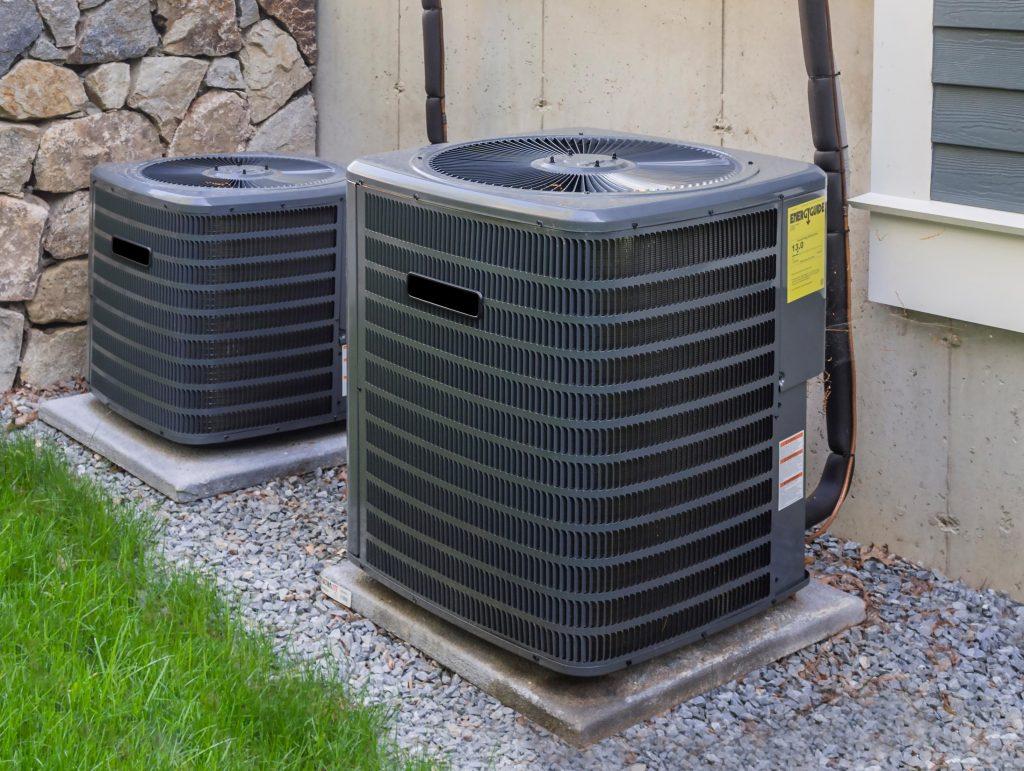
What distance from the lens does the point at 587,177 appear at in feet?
9.39

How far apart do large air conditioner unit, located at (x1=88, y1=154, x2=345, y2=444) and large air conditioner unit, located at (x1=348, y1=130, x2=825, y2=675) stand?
3.11 feet

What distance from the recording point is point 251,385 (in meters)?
4.07

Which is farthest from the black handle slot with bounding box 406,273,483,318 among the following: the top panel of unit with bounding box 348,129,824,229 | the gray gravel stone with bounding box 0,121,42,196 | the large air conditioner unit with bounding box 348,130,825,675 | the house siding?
the gray gravel stone with bounding box 0,121,42,196

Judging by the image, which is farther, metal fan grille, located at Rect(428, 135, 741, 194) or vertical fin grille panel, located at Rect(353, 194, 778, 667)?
metal fan grille, located at Rect(428, 135, 741, 194)

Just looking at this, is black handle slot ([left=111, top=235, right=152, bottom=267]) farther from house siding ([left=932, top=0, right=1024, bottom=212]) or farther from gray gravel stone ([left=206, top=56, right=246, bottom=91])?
house siding ([left=932, top=0, right=1024, bottom=212])

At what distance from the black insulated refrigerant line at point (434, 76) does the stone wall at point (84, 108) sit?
0.86 meters

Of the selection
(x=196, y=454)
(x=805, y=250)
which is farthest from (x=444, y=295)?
(x=196, y=454)

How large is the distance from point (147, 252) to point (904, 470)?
2.21 metres

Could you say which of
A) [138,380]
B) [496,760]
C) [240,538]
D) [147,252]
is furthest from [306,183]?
[496,760]

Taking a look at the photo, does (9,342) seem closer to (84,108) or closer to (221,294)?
Answer: (84,108)

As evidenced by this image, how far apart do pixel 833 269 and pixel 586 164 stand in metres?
0.72

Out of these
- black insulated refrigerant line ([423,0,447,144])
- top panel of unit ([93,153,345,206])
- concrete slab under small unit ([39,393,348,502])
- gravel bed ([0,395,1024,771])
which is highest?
black insulated refrigerant line ([423,0,447,144])

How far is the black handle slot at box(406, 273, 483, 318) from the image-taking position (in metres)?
2.73

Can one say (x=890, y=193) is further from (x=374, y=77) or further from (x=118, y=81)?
(x=118, y=81)
